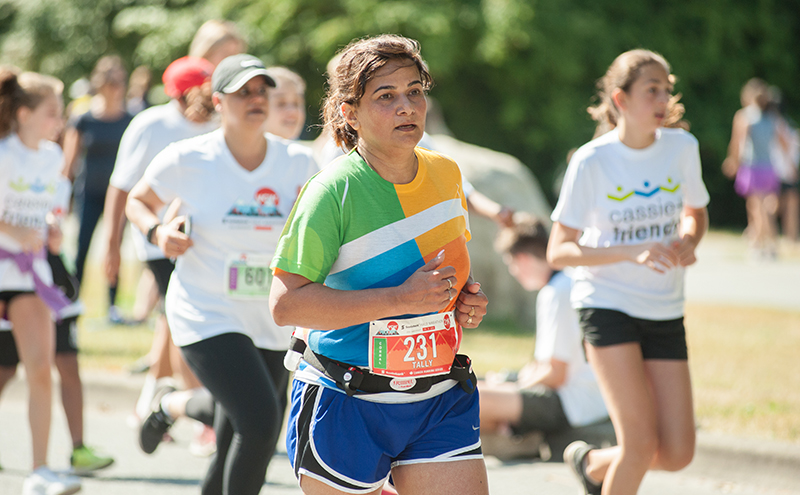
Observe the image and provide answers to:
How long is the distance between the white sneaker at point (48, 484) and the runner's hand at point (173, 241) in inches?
60.6

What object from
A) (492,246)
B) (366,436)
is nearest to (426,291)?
(366,436)

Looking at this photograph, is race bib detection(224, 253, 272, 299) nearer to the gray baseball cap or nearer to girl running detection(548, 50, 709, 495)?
the gray baseball cap

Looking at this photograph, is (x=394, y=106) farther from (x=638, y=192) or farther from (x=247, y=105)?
(x=638, y=192)

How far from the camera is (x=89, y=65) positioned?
2281 cm

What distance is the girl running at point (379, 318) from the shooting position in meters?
2.66

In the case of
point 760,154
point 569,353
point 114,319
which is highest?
point 760,154

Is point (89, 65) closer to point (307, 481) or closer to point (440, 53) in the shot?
point (440, 53)

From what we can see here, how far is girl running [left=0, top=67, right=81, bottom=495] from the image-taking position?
4.65 m

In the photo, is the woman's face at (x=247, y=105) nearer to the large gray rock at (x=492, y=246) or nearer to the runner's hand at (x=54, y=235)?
the runner's hand at (x=54, y=235)

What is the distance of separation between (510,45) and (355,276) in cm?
1632

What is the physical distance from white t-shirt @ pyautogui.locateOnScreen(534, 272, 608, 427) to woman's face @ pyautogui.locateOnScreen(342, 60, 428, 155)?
3027 mm

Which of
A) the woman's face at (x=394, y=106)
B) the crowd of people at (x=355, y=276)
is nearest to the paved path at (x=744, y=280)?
the crowd of people at (x=355, y=276)

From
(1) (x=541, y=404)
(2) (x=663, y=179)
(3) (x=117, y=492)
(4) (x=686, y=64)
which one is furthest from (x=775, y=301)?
(4) (x=686, y=64)

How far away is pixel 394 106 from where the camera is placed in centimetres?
268
